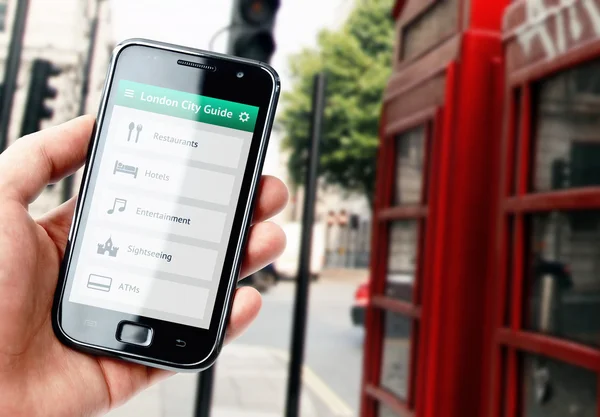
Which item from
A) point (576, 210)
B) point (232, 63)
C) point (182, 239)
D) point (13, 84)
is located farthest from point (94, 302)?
point (13, 84)

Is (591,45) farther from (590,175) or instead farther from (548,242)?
(548,242)

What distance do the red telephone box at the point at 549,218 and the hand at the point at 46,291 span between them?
86 cm

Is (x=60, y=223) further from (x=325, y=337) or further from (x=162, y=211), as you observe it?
(x=325, y=337)

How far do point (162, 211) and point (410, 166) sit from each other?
1511mm

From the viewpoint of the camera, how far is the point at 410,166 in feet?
8.38

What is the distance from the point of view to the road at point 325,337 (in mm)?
6555

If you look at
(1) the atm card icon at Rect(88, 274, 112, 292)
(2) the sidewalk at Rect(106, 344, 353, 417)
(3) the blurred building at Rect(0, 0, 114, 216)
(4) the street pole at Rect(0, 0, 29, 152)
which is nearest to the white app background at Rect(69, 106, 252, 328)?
(1) the atm card icon at Rect(88, 274, 112, 292)

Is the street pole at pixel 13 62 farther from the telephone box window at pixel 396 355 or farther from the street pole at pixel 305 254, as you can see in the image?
the telephone box window at pixel 396 355

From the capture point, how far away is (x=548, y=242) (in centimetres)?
181

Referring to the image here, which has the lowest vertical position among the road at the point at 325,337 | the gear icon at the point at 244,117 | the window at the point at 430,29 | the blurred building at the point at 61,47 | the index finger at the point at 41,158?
the road at the point at 325,337

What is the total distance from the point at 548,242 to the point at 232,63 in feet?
3.37

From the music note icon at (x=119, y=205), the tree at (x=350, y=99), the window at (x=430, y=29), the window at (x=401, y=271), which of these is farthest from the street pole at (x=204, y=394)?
the tree at (x=350, y=99)

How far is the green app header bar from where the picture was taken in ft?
4.14

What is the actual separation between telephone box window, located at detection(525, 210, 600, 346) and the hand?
2.76ft
